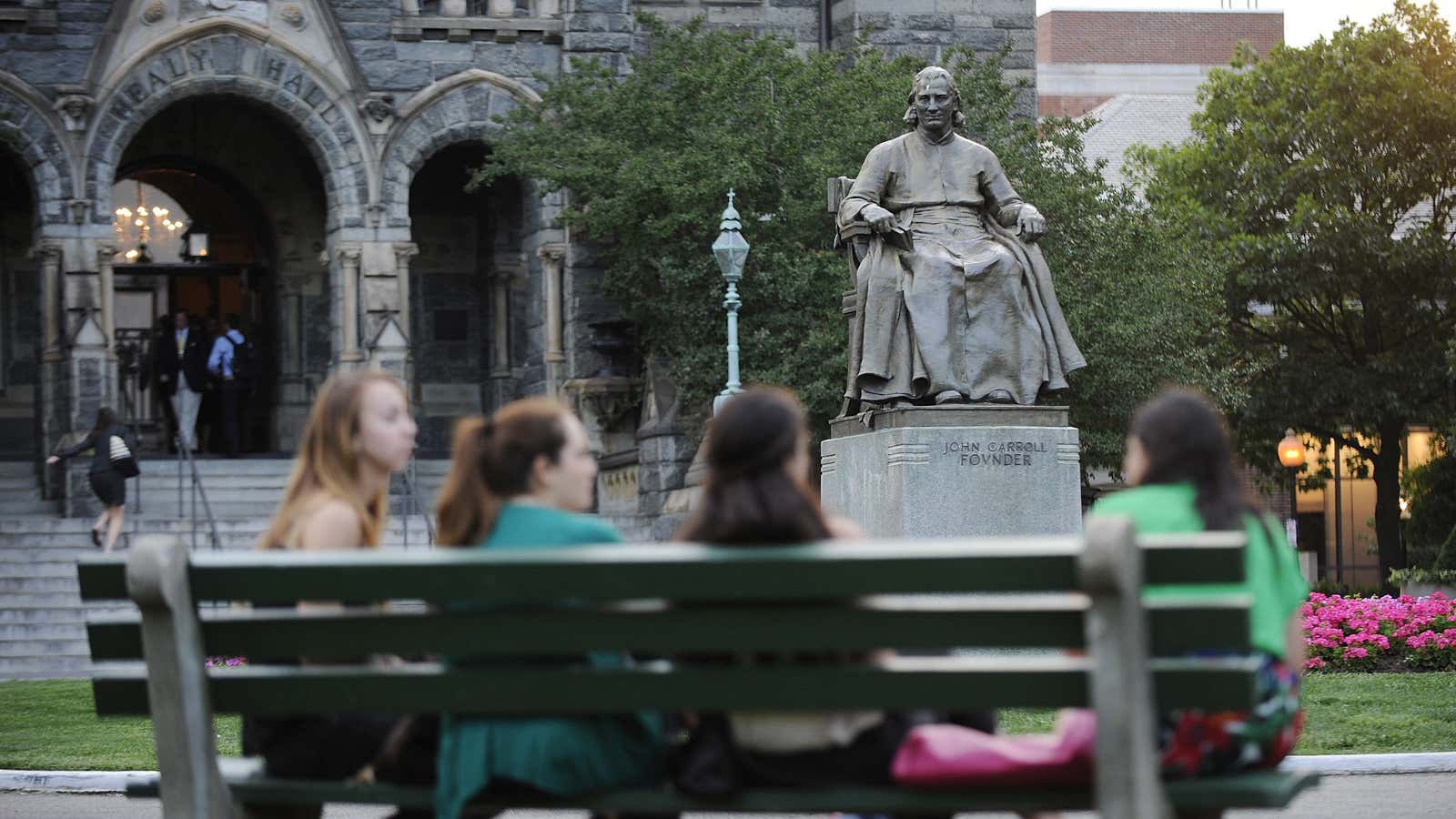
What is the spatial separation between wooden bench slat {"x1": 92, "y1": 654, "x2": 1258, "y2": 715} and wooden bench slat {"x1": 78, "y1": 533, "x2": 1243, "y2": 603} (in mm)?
190

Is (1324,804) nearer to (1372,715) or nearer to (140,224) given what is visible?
(1372,715)

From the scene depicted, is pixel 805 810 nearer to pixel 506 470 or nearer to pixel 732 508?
pixel 732 508

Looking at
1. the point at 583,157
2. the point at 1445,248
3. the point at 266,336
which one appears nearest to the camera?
the point at 583,157

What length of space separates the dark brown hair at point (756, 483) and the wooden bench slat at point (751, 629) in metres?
0.33

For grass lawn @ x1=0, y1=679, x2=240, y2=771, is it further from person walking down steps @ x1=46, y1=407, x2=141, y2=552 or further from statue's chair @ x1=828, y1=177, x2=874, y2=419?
person walking down steps @ x1=46, y1=407, x2=141, y2=552

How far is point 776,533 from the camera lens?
186 inches

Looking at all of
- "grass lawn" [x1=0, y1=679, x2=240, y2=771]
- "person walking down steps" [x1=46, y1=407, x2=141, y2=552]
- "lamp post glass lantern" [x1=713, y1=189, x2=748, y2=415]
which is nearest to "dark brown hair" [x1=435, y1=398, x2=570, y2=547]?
"grass lawn" [x1=0, y1=679, x2=240, y2=771]

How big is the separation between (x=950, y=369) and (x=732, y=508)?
897 cm

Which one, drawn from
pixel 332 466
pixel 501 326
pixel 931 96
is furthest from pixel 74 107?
pixel 332 466

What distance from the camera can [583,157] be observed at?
86.7 ft

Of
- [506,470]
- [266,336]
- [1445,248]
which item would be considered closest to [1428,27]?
[1445,248]

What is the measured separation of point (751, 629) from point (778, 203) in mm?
22207

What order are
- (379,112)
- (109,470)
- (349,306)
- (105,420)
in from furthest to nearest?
1. (349,306)
2. (379,112)
3. (105,420)
4. (109,470)

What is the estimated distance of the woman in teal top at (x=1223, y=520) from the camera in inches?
194
